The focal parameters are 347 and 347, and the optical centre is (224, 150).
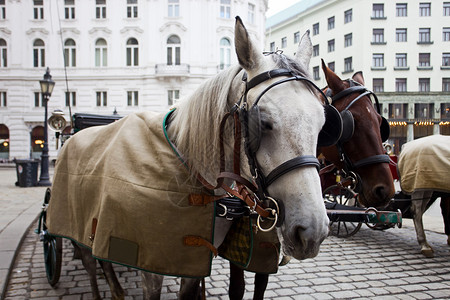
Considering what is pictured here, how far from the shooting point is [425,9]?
36312 mm

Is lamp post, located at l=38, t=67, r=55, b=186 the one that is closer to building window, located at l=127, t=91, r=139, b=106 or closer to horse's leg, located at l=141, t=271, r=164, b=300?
horse's leg, located at l=141, t=271, r=164, b=300

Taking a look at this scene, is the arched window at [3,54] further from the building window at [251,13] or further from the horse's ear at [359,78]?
the horse's ear at [359,78]

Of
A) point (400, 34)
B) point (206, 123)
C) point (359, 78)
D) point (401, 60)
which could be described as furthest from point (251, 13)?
point (206, 123)

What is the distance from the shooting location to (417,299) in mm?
3820

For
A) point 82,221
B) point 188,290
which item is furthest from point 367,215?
point 82,221

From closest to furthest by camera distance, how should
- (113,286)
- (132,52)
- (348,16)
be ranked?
(113,286) → (132,52) → (348,16)

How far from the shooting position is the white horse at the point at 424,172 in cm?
524

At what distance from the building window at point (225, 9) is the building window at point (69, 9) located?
13031 mm

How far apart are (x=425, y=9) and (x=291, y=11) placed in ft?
53.6

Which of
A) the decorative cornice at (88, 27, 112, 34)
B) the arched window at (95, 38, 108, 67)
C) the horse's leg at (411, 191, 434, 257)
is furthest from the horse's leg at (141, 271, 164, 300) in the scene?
the decorative cornice at (88, 27, 112, 34)

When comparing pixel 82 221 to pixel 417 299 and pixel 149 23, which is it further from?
pixel 149 23

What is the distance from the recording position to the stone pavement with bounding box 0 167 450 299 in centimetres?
396

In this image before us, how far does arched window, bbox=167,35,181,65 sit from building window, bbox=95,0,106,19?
6179 millimetres

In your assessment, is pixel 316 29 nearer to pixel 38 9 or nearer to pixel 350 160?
pixel 38 9
